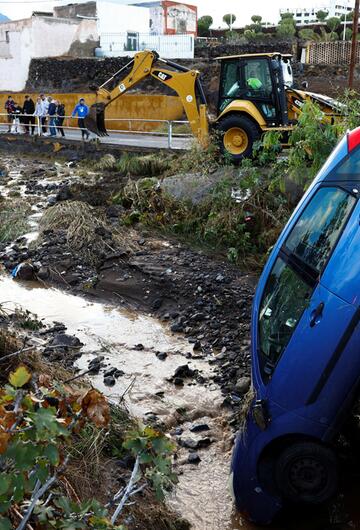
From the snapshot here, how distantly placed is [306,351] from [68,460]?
73.9 inches

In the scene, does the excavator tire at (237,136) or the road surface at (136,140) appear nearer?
the excavator tire at (237,136)

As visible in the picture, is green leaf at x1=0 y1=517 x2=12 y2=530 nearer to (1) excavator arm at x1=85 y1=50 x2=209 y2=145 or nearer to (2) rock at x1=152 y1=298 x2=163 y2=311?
(2) rock at x1=152 y1=298 x2=163 y2=311

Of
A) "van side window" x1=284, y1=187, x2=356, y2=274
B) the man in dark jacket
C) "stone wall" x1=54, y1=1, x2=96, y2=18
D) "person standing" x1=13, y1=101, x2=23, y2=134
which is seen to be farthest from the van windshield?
"stone wall" x1=54, y1=1, x2=96, y2=18

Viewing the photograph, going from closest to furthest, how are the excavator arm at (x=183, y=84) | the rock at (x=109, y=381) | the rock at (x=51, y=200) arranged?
1. the rock at (x=109, y=381)
2. the rock at (x=51, y=200)
3. the excavator arm at (x=183, y=84)

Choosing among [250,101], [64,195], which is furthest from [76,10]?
[250,101]

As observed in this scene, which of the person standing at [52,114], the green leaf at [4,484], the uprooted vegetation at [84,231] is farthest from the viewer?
the person standing at [52,114]

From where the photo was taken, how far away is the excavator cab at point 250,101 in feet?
45.3

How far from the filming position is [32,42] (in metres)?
36.1

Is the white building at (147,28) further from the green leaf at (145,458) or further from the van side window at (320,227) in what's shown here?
the green leaf at (145,458)

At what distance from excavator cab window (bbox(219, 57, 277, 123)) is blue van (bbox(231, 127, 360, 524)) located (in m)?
9.47

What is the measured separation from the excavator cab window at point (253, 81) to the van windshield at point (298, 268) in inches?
376

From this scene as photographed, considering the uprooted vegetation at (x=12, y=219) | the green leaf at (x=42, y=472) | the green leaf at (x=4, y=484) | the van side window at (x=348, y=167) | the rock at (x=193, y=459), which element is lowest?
the rock at (x=193, y=459)

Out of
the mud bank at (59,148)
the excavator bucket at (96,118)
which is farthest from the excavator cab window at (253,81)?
the excavator bucket at (96,118)

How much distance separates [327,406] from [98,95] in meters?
15.9
